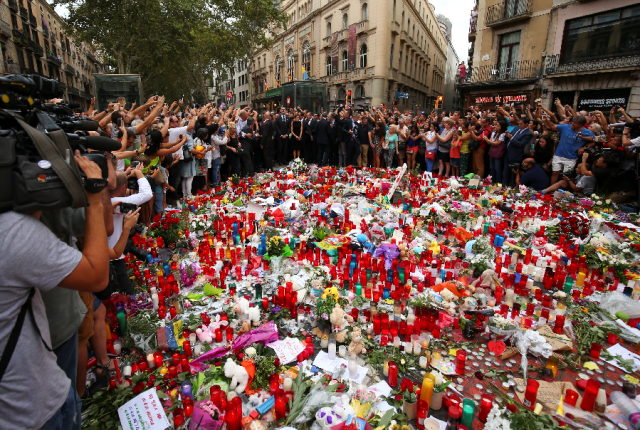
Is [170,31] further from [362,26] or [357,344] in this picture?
[357,344]

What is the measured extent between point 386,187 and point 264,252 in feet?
14.0

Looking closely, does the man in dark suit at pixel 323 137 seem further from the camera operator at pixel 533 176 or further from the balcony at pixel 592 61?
the balcony at pixel 592 61

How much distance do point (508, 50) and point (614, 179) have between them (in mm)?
16155

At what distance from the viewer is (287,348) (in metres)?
3.22

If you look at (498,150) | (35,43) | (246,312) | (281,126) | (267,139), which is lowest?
(246,312)

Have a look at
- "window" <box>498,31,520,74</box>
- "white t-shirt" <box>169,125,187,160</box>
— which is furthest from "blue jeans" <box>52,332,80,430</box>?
"window" <box>498,31,520,74</box>

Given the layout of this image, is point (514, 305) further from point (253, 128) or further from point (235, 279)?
point (253, 128)

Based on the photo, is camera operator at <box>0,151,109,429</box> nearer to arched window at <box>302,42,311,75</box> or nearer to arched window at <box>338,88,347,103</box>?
arched window at <box>338,88,347,103</box>

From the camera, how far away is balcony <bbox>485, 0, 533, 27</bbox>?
18547 mm

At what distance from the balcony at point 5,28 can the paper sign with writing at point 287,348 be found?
31934mm

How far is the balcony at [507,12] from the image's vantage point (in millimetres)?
18547

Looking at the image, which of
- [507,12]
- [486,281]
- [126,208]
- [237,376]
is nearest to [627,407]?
[486,281]

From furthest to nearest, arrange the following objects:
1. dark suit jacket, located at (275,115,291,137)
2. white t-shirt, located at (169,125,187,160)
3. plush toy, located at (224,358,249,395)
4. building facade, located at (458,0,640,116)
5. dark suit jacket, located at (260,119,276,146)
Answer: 1. building facade, located at (458,0,640,116)
2. dark suit jacket, located at (275,115,291,137)
3. dark suit jacket, located at (260,119,276,146)
4. white t-shirt, located at (169,125,187,160)
5. plush toy, located at (224,358,249,395)

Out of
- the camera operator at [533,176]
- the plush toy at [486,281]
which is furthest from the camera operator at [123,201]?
the camera operator at [533,176]
